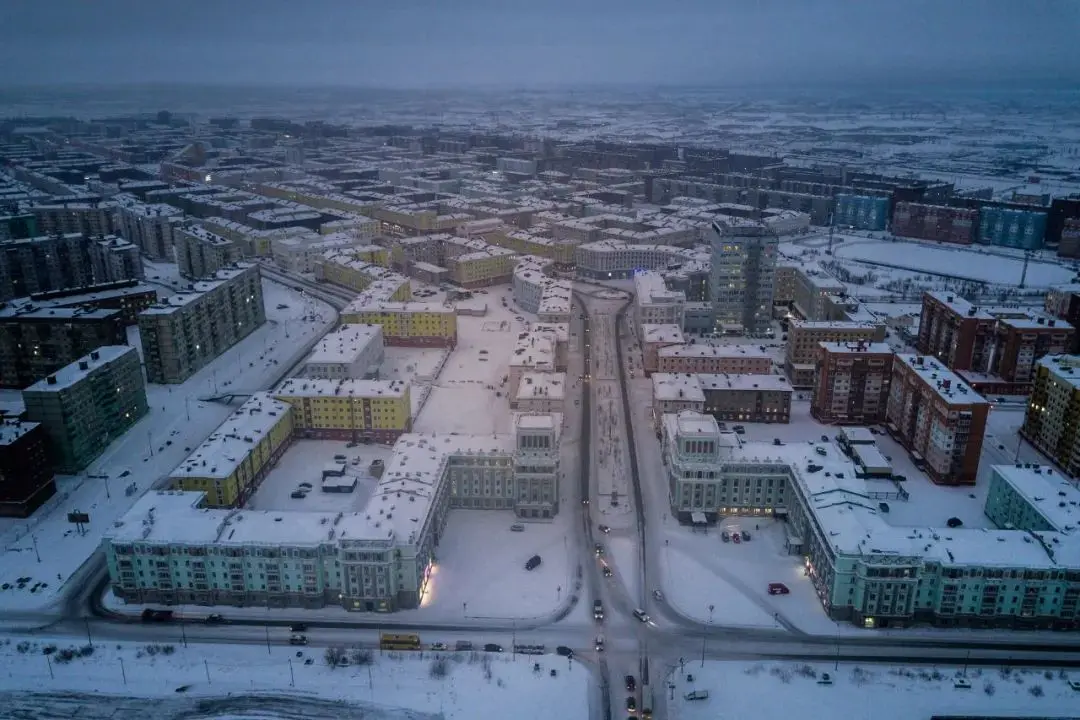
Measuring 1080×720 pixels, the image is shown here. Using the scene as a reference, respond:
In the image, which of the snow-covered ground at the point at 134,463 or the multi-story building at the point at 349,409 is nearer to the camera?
the snow-covered ground at the point at 134,463

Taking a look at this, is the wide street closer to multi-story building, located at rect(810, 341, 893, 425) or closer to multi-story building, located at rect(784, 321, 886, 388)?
multi-story building, located at rect(810, 341, 893, 425)

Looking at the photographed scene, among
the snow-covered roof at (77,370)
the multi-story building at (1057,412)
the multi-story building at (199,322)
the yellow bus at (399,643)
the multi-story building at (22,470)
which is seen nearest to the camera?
the yellow bus at (399,643)

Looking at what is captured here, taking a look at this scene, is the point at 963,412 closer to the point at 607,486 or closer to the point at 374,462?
the point at 607,486

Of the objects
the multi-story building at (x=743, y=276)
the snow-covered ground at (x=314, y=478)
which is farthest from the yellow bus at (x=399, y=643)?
the multi-story building at (x=743, y=276)

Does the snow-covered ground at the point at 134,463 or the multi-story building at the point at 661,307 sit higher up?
A: the multi-story building at the point at 661,307

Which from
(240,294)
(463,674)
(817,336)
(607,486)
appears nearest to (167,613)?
(463,674)

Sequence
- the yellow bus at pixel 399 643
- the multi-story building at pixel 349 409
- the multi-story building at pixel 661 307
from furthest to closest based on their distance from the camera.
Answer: the multi-story building at pixel 661 307 < the multi-story building at pixel 349 409 < the yellow bus at pixel 399 643

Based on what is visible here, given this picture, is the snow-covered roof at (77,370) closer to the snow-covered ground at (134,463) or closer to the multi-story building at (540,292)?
the snow-covered ground at (134,463)
